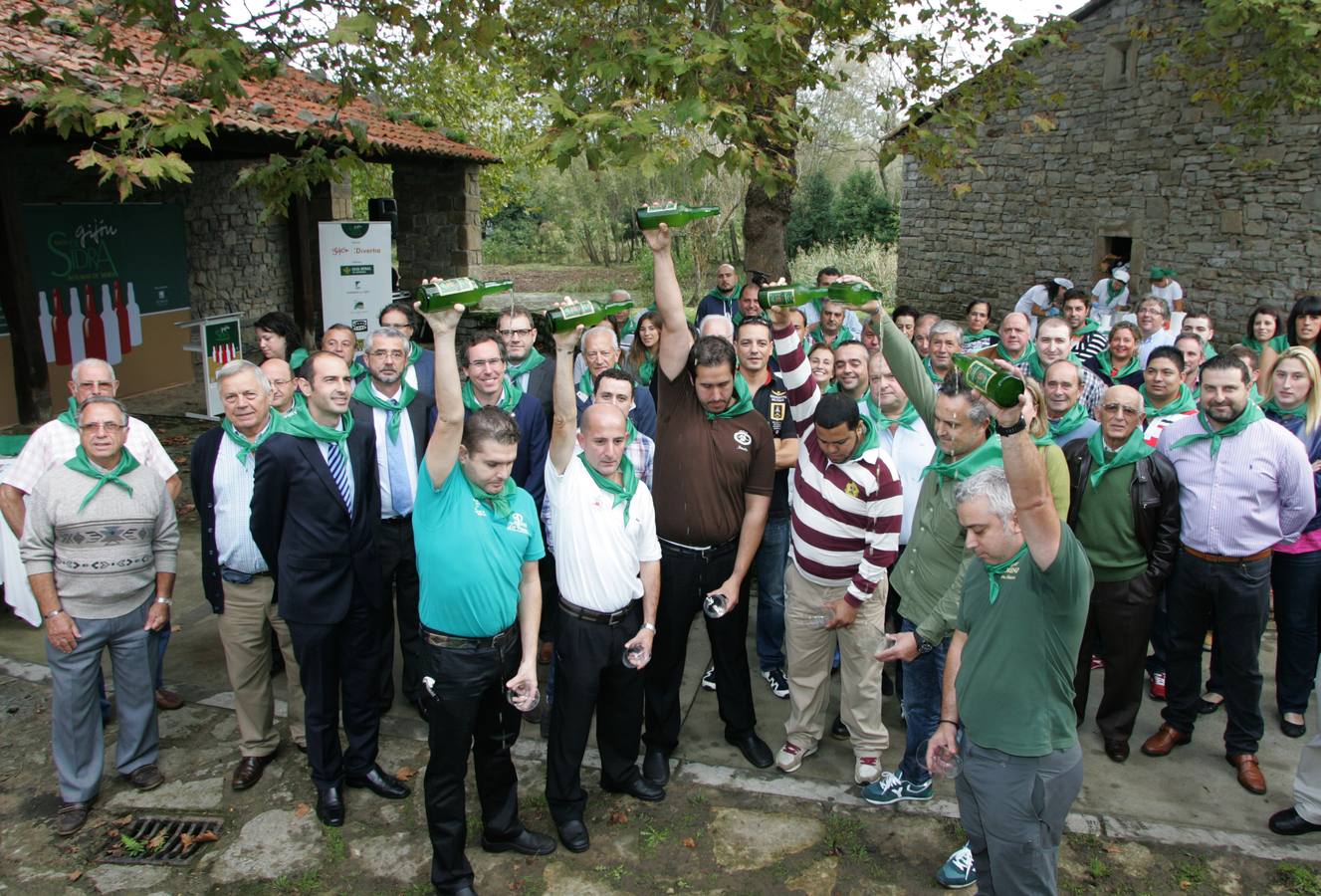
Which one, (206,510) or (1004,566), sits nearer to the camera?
(1004,566)

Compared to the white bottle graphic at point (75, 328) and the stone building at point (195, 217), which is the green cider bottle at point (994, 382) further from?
the white bottle graphic at point (75, 328)

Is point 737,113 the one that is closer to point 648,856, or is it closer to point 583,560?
point 583,560

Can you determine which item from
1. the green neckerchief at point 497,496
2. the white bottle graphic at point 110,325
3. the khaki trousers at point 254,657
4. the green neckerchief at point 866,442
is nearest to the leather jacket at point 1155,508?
the green neckerchief at point 866,442

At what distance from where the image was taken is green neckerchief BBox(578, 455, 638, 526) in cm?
362

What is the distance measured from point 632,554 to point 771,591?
1.63 m

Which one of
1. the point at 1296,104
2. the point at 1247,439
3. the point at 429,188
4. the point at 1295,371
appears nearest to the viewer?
the point at 1247,439

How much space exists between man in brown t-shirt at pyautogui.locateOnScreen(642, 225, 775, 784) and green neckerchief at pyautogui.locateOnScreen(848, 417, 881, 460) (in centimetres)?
40

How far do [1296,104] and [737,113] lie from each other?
23.4 feet

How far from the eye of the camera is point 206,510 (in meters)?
4.12

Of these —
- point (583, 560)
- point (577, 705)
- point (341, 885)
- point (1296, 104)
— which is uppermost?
point (1296, 104)

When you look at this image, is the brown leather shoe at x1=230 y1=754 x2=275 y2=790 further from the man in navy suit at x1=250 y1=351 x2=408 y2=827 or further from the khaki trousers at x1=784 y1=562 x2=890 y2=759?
the khaki trousers at x1=784 y1=562 x2=890 y2=759

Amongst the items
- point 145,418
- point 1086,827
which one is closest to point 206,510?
point 1086,827

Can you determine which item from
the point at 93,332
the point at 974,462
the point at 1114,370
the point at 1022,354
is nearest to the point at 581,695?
the point at 974,462

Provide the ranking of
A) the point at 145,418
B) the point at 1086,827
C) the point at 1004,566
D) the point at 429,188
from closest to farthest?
the point at 1004,566 < the point at 1086,827 < the point at 145,418 < the point at 429,188
